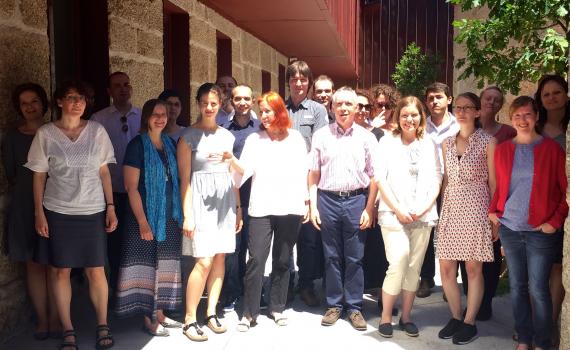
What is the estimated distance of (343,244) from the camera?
14.8 ft

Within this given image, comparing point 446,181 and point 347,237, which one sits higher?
point 446,181

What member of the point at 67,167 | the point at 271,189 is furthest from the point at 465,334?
the point at 67,167

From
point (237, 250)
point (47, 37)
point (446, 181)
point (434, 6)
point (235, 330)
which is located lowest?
point (235, 330)

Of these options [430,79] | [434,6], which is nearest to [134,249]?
[430,79]

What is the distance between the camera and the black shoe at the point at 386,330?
4.18 metres

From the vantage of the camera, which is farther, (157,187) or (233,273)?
(233,273)

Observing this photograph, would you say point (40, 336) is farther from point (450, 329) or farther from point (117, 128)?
point (450, 329)

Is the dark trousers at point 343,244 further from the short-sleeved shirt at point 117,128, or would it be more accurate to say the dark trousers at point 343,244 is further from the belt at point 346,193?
the short-sleeved shirt at point 117,128

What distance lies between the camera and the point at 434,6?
22734 millimetres

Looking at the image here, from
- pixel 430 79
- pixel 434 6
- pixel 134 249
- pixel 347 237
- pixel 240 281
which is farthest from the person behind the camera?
pixel 434 6

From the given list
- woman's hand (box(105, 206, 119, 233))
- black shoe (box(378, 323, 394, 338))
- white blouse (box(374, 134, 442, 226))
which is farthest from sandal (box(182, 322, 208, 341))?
white blouse (box(374, 134, 442, 226))

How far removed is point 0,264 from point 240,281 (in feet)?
5.70

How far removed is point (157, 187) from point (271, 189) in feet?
2.50

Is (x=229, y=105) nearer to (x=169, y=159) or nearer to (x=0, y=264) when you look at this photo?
(x=169, y=159)
